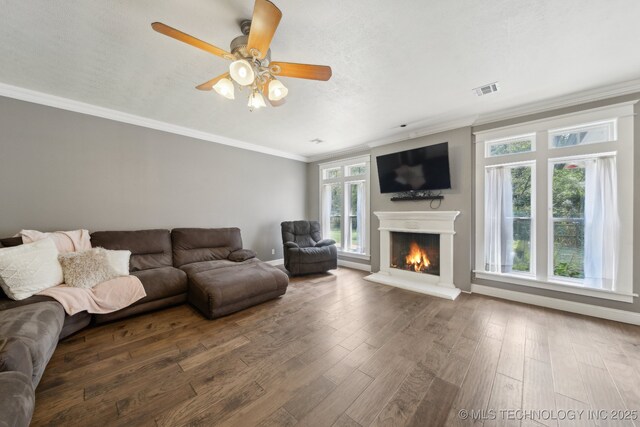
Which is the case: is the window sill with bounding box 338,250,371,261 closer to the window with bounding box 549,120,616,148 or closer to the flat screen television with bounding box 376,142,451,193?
the flat screen television with bounding box 376,142,451,193


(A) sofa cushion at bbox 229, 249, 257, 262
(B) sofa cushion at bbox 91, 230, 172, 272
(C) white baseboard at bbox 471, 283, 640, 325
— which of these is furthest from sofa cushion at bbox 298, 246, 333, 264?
(C) white baseboard at bbox 471, 283, 640, 325

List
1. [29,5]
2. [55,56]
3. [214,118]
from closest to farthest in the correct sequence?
[29,5] < [55,56] < [214,118]

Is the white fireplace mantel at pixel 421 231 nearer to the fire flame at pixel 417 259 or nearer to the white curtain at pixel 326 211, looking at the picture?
the fire flame at pixel 417 259

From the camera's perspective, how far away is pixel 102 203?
10.2ft

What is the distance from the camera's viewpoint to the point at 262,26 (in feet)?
4.49

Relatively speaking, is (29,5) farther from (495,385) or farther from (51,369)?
(495,385)

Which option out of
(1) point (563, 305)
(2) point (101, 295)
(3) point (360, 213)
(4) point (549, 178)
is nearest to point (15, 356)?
(2) point (101, 295)

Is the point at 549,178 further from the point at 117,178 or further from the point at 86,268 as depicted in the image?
the point at 117,178

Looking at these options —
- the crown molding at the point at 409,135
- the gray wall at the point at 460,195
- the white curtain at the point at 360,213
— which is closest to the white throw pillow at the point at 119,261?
the white curtain at the point at 360,213

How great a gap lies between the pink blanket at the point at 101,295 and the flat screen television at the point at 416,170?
3.89 metres

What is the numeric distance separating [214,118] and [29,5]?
188 cm

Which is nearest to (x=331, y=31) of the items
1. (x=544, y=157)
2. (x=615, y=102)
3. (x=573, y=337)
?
(x=544, y=157)

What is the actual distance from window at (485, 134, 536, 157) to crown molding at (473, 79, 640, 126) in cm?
29

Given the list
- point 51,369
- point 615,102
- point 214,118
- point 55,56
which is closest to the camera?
point 51,369
